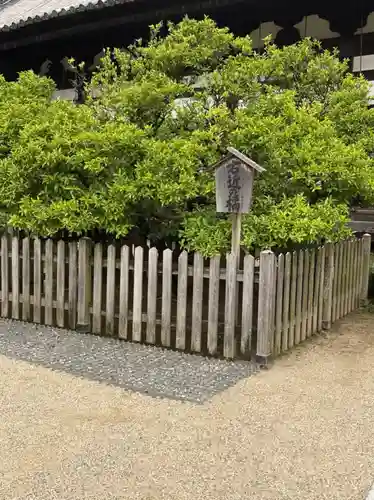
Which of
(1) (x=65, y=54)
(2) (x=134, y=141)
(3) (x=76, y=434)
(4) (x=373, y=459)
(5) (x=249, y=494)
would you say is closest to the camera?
(5) (x=249, y=494)

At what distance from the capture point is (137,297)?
600 centimetres

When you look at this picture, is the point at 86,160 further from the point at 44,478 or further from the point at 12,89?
the point at 44,478

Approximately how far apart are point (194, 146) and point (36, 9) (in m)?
9.05

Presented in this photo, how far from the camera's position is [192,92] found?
265 inches

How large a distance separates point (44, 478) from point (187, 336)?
295 centimetres

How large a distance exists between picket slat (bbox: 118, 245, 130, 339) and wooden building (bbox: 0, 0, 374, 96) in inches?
177

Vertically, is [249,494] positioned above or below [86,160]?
below

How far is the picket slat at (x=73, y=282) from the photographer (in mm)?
6426

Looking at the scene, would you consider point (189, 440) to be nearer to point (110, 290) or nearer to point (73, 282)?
point (110, 290)

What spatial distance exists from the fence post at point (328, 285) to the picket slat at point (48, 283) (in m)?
3.32

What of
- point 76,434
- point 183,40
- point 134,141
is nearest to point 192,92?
point 183,40

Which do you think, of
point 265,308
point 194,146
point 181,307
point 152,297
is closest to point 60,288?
point 152,297

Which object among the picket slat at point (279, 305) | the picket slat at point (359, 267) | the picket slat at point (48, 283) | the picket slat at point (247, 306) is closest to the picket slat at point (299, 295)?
the picket slat at point (279, 305)

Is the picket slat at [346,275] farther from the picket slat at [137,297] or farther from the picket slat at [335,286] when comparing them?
the picket slat at [137,297]
